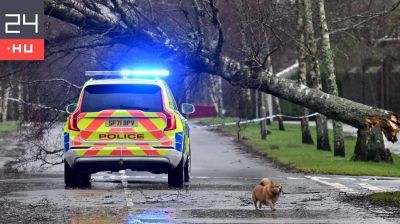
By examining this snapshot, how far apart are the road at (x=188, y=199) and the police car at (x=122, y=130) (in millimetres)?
519

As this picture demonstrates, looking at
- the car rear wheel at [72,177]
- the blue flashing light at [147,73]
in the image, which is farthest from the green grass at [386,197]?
the car rear wheel at [72,177]

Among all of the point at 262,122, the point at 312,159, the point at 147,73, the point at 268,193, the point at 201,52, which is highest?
the point at 201,52

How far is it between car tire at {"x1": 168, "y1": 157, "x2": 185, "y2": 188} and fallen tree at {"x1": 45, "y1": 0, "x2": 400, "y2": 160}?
216 cm

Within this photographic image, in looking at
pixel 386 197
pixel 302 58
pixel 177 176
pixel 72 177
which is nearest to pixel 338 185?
pixel 386 197

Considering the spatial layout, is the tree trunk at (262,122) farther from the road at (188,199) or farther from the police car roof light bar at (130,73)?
the police car roof light bar at (130,73)

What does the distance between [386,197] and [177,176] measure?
3541 millimetres

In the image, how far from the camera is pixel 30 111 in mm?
19641

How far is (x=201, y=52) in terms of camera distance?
1559cm

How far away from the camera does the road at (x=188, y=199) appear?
10586 millimetres

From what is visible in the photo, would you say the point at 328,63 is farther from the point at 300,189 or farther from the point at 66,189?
the point at 66,189

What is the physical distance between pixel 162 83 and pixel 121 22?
53.6 inches

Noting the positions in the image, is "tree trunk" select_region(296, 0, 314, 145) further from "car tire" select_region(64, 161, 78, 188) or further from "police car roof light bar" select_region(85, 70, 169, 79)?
"car tire" select_region(64, 161, 78, 188)

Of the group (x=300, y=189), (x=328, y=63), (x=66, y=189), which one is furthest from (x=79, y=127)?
(x=328, y=63)

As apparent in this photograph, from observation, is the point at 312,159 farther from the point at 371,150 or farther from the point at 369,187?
the point at 369,187
